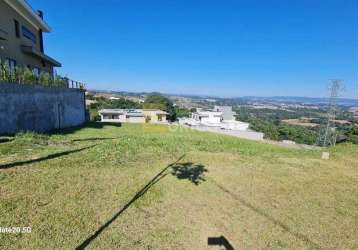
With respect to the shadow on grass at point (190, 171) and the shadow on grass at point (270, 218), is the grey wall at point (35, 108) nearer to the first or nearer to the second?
the shadow on grass at point (190, 171)

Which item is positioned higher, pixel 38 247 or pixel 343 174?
pixel 38 247

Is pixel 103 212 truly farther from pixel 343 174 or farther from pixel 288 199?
pixel 343 174

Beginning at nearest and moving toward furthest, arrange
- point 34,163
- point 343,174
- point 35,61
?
1. point 34,163
2. point 343,174
3. point 35,61

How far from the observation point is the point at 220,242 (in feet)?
11.0

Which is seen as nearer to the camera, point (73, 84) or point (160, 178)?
point (160, 178)

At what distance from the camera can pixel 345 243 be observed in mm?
3574

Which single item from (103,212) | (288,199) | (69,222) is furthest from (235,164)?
(69,222)

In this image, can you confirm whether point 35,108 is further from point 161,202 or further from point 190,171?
point 161,202

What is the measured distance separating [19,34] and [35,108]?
643cm

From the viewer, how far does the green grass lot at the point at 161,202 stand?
335 centimetres

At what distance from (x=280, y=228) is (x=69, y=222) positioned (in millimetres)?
3636

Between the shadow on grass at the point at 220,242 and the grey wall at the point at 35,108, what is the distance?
9006 millimetres

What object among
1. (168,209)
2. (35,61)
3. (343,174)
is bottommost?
(343,174)

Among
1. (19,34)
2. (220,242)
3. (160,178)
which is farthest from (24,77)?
(220,242)
